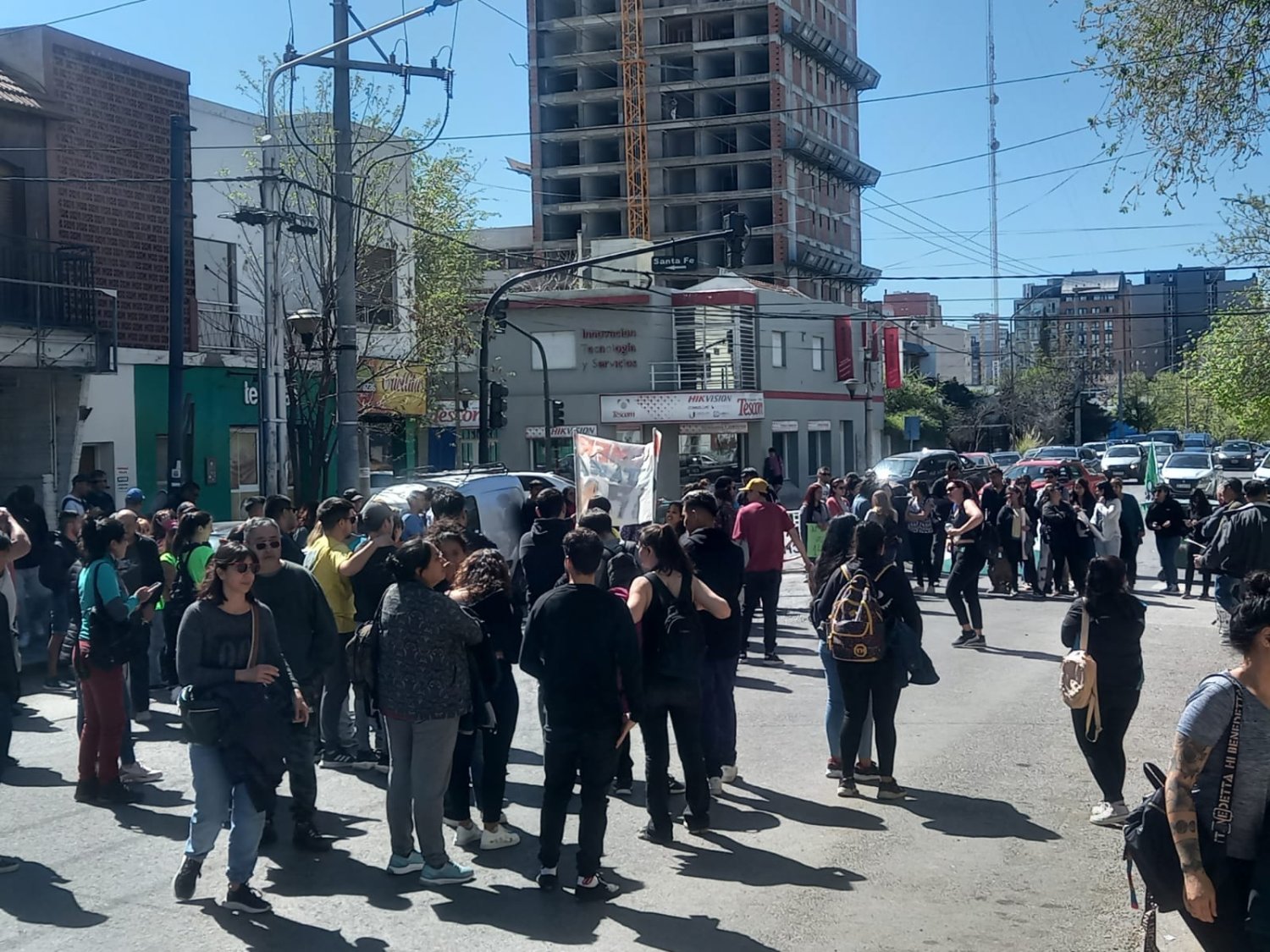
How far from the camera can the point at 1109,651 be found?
7.17 m

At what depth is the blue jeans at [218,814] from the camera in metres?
6.09

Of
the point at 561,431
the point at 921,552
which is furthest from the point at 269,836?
the point at 561,431

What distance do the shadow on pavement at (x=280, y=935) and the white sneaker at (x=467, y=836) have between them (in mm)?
1245

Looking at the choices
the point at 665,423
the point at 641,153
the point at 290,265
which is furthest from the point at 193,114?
the point at 641,153

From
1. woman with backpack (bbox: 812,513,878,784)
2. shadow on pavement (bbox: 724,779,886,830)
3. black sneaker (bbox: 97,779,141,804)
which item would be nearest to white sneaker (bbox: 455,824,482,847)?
shadow on pavement (bbox: 724,779,886,830)

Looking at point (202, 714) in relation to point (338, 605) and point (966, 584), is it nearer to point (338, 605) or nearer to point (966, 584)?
point (338, 605)

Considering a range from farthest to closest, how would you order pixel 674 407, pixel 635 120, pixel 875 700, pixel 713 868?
1. pixel 635 120
2. pixel 674 407
3. pixel 875 700
4. pixel 713 868

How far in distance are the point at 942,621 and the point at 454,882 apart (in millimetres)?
10596

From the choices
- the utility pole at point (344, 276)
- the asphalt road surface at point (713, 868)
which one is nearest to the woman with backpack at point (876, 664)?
the asphalt road surface at point (713, 868)

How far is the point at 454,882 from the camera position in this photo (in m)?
6.48

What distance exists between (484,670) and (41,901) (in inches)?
95.4

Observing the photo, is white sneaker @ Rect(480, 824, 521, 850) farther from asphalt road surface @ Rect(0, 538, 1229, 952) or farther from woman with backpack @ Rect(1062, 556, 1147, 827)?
woman with backpack @ Rect(1062, 556, 1147, 827)

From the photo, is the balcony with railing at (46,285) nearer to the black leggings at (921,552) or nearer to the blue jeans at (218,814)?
the black leggings at (921,552)

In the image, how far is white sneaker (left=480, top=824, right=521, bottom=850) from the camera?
23.3ft
